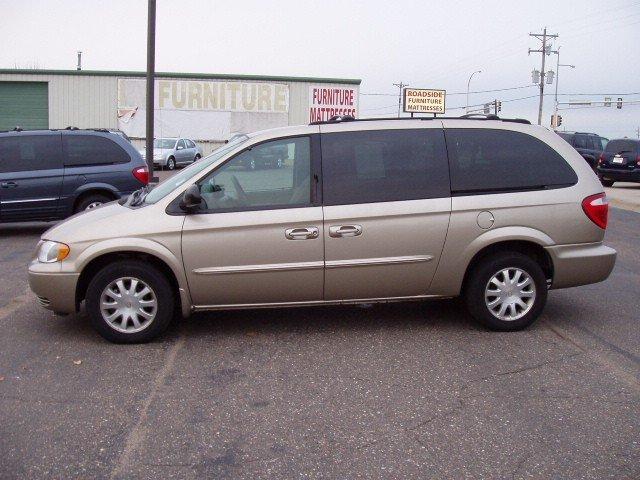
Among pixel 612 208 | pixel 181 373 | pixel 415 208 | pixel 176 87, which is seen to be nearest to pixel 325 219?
pixel 415 208

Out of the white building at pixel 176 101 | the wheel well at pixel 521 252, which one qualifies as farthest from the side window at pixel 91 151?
the white building at pixel 176 101

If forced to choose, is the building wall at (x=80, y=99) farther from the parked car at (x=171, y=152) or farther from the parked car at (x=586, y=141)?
the parked car at (x=586, y=141)

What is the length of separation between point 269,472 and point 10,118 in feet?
134

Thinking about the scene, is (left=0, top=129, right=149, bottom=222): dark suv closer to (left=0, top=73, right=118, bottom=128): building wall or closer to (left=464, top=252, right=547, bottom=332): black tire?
(left=464, top=252, right=547, bottom=332): black tire

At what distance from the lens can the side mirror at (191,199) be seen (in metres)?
6.00

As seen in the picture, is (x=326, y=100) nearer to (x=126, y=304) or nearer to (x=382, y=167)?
(x=382, y=167)

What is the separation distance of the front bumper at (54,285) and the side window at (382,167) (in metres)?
2.11

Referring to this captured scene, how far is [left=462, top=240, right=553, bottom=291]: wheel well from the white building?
121 ft

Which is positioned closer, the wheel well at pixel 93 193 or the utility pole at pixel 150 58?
the wheel well at pixel 93 193

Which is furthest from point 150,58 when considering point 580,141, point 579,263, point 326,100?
point 326,100

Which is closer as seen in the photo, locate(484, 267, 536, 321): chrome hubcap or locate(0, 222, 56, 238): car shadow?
locate(484, 267, 536, 321): chrome hubcap

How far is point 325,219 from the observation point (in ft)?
20.1

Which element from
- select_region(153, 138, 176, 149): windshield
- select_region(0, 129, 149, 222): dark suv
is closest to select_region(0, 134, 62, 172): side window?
select_region(0, 129, 149, 222): dark suv

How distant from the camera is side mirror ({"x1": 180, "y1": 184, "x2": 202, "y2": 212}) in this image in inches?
236
